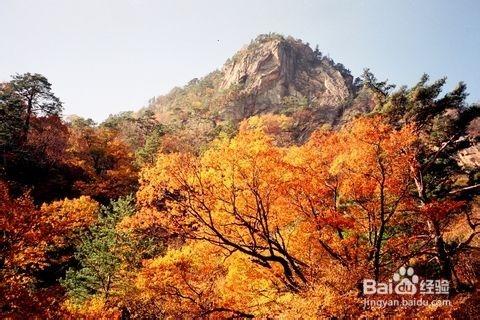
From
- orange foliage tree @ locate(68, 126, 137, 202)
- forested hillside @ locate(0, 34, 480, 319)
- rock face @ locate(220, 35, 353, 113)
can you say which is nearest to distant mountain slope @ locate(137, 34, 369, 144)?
rock face @ locate(220, 35, 353, 113)

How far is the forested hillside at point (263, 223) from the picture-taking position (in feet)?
44.8

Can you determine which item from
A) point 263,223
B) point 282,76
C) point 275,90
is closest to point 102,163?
point 263,223

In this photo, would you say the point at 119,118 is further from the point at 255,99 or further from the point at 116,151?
the point at 255,99

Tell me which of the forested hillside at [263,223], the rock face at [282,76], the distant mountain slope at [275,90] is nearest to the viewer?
the forested hillside at [263,223]

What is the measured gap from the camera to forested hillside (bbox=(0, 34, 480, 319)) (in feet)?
44.8

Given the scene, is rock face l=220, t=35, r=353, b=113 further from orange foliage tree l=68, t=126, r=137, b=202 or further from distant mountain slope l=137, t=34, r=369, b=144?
orange foliage tree l=68, t=126, r=137, b=202

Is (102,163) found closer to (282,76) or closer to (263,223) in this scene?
(263,223)

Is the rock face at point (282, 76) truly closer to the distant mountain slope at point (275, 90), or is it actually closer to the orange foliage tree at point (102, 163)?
the distant mountain slope at point (275, 90)

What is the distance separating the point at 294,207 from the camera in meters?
16.9

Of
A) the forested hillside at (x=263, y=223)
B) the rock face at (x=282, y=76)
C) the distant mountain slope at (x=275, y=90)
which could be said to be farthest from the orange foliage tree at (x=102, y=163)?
the rock face at (x=282, y=76)

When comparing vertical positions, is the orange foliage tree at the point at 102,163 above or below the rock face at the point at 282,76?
below

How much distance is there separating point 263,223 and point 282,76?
74.2 meters

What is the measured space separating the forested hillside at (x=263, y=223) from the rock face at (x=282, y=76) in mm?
52963

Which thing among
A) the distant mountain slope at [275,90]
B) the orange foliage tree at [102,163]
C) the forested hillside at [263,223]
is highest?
the distant mountain slope at [275,90]
